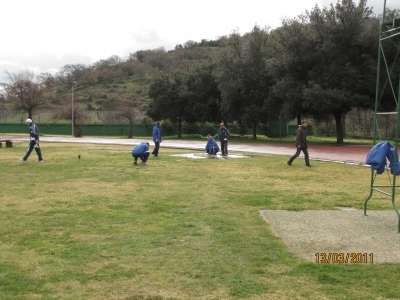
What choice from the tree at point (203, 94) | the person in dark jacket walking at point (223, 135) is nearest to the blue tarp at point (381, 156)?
the person in dark jacket walking at point (223, 135)

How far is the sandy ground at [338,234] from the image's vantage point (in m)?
5.05

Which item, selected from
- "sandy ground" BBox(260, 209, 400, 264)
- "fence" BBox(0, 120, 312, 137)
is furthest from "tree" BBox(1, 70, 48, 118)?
"sandy ground" BBox(260, 209, 400, 264)

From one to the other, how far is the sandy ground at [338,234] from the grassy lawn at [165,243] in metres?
0.23

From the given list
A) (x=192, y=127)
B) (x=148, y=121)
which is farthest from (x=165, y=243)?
(x=148, y=121)

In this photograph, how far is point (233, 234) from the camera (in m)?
6.00

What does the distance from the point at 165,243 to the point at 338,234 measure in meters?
2.47

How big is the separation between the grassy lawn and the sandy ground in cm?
23

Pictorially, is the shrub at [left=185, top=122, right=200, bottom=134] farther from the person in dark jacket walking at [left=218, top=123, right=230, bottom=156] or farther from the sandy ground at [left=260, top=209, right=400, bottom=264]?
the sandy ground at [left=260, top=209, right=400, bottom=264]

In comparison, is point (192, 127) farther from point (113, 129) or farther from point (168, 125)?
point (113, 129)

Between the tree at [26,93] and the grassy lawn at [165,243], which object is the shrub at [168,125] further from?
the grassy lawn at [165,243]

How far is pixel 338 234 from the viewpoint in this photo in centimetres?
597

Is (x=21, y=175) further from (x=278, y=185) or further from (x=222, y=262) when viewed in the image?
(x=222, y=262)

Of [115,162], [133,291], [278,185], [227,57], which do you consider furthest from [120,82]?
[133,291]

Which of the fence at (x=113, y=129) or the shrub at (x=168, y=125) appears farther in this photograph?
the shrub at (x=168, y=125)
